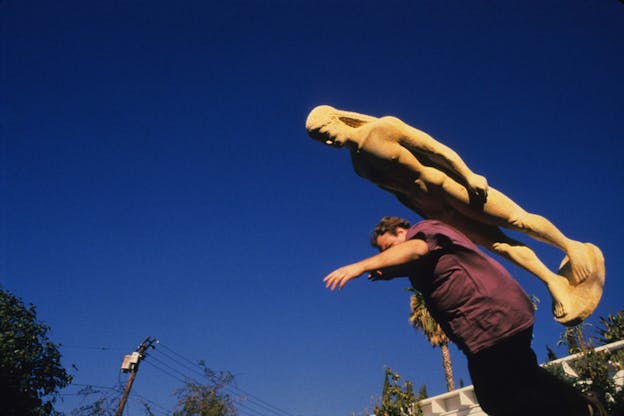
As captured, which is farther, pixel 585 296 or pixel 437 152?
pixel 437 152

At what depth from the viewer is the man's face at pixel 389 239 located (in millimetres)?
2666

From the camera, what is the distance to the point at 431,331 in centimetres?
2030

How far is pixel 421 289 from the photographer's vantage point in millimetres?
2479

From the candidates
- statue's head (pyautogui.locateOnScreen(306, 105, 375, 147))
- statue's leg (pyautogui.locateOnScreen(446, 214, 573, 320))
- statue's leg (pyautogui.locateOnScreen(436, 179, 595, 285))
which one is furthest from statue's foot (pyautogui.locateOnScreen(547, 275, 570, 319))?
statue's head (pyautogui.locateOnScreen(306, 105, 375, 147))

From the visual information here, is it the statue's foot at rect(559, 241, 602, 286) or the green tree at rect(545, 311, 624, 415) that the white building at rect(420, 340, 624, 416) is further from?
the statue's foot at rect(559, 241, 602, 286)

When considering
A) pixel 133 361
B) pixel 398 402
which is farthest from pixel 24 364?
pixel 398 402

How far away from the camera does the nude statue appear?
292 centimetres

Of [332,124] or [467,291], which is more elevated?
[332,124]

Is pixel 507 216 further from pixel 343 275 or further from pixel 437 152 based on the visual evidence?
pixel 343 275

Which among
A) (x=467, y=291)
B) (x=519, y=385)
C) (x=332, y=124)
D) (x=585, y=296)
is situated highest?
(x=332, y=124)

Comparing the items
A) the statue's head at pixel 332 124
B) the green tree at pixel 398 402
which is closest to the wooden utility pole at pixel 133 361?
the green tree at pixel 398 402

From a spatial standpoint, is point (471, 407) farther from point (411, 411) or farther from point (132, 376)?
point (132, 376)

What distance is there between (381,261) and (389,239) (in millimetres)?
571

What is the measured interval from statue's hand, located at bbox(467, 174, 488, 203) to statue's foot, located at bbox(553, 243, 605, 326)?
787 millimetres
